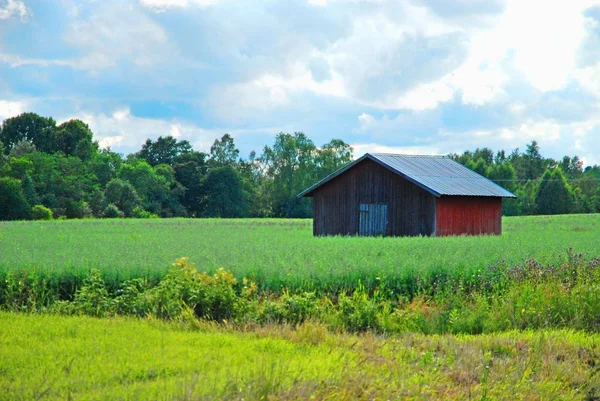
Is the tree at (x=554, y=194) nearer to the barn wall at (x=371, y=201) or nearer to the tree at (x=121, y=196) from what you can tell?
the tree at (x=121, y=196)

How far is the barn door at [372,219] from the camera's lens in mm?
38688

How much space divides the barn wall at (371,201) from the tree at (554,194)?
206 feet

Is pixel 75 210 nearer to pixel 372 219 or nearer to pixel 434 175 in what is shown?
pixel 372 219

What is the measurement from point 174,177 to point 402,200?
2202 inches

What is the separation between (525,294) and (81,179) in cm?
6926

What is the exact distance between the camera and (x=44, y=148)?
307 ft

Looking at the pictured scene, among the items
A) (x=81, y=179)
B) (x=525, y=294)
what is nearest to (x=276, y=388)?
(x=525, y=294)

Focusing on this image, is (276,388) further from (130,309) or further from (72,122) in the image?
(72,122)

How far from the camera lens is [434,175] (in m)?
40.0

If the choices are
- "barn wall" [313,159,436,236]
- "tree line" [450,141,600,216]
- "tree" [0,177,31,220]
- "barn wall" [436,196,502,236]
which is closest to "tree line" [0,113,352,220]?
"tree" [0,177,31,220]

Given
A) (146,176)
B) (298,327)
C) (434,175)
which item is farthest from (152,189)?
(298,327)

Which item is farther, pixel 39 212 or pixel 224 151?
pixel 224 151

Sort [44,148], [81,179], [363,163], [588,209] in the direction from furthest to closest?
1. [588,209]
2. [44,148]
3. [81,179]
4. [363,163]

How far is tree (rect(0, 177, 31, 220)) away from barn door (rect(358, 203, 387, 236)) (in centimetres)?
3708
